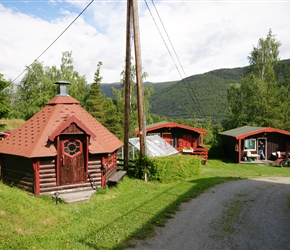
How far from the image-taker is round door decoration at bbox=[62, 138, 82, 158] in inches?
538

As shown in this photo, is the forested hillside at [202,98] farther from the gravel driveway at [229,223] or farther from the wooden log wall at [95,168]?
the wooden log wall at [95,168]

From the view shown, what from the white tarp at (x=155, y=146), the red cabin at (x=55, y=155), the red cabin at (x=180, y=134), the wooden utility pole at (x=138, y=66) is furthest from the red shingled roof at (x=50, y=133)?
the red cabin at (x=180, y=134)

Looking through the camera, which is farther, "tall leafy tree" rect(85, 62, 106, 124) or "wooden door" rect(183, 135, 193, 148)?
"tall leafy tree" rect(85, 62, 106, 124)

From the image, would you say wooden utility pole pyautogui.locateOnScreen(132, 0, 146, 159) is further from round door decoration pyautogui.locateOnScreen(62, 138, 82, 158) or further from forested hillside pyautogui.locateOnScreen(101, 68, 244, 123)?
forested hillside pyautogui.locateOnScreen(101, 68, 244, 123)

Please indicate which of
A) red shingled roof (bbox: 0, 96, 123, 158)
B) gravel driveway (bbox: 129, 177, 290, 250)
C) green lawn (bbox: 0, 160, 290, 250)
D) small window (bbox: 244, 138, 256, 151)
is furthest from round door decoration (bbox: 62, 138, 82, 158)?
small window (bbox: 244, 138, 256, 151)

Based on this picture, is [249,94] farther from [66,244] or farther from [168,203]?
[66,244]

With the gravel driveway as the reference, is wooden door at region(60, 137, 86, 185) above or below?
above

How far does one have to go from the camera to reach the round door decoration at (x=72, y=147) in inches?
538

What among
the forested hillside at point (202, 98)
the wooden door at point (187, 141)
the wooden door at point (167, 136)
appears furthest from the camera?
the forested hillside at point (202, 98)

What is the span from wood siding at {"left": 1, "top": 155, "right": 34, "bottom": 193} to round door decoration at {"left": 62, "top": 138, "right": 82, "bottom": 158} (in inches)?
67.8

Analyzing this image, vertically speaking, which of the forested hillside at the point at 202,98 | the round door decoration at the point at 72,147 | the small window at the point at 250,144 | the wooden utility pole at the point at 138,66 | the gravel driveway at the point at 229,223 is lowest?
the gravel driveway at the point at 229,223

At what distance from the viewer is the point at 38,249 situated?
25.7 ft

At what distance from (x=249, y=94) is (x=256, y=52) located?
743 centimetres

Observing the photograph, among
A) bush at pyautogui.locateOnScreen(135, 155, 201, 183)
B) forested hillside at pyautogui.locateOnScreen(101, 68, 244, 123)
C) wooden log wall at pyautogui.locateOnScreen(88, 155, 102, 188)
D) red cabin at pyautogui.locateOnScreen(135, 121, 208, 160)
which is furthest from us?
forested hillside at pyautogui.locateOnScreen(101, 68, 244, 123)
